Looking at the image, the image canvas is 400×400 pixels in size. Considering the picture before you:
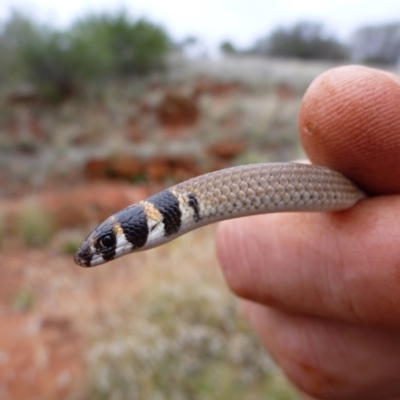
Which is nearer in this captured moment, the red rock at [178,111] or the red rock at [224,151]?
the red rock at [224,151]

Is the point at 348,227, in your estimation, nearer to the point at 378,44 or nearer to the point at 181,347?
the point at 181,347

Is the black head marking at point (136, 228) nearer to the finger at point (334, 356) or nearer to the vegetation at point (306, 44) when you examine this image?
the finger at point (334, 356)

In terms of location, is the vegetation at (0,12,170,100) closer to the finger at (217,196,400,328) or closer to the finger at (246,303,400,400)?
the finger at (217,196,400,328)

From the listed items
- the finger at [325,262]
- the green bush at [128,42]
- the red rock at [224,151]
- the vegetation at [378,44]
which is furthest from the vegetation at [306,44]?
the finger at [325,262]

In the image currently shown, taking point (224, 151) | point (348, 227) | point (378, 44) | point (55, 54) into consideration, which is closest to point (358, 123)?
point (348, 227)

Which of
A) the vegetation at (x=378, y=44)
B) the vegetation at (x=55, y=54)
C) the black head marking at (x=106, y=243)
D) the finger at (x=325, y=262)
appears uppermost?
the vegetation at (x=378, y=44)

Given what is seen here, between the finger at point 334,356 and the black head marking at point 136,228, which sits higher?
the black head marking at point 136,228

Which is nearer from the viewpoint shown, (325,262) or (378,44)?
(325,262)

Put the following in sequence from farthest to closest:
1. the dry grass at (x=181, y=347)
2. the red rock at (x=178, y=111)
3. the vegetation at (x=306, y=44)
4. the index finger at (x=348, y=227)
→ the vegetation at (x=306, y=44)
the red rock at (x=178, y=111)
the dry grass at (x=181, y=347)
the index finger at (x=348, y=227)
